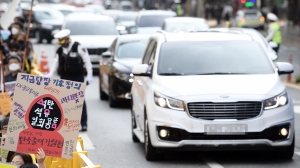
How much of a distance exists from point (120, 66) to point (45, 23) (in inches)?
1000

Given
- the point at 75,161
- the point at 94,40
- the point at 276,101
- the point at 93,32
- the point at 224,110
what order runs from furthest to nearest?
1. the point at 93,32
2. the point at 94,40
3. the point at 276,101
4. the point at 224,110
5. the point at 75,161

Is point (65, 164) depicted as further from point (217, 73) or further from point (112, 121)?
point (112, 121)

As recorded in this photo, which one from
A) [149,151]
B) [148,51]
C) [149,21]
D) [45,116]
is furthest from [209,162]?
[149,21]

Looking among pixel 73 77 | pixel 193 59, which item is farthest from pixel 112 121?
pixel 193 59

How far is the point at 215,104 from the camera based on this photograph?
1033 centimetres

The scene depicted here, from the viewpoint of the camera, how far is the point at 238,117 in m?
10.3

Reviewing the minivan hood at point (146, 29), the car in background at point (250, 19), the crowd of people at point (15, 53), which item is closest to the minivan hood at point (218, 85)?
the crowd of people at point (15, 53)

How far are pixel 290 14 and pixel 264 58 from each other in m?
44.4

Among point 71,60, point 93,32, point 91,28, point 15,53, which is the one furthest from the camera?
point 91,28

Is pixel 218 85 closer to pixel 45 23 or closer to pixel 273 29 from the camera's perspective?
pixel 273 29

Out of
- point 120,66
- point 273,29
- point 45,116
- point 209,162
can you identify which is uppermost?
point 45,116

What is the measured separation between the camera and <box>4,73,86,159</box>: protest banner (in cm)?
772

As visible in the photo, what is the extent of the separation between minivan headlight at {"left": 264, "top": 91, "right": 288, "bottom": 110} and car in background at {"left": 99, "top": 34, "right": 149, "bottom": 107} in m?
6.51

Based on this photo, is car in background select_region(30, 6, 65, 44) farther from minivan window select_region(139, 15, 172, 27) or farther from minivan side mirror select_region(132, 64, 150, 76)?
minivan side mirror select_region(132, 64, 150, 76)
